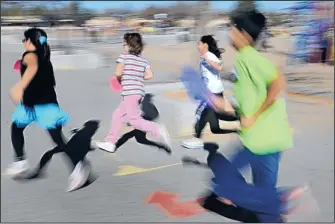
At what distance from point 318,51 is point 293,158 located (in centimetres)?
827

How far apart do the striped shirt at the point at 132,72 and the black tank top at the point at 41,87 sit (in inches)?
34.5

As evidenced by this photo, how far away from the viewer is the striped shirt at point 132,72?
481cm

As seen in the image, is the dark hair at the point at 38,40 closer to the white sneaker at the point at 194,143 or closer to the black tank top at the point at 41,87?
the black tank top at the point at 41,87

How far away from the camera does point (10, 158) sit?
4855 mm

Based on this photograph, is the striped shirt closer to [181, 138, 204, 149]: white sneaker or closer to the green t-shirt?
[181, 138, 204, 149]: white sneaker

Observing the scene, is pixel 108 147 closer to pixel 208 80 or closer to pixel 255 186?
pixel 208 80

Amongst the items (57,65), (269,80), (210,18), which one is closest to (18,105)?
(269,80)

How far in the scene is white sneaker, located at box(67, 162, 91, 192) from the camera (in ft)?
13.2

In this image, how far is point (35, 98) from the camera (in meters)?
4.07

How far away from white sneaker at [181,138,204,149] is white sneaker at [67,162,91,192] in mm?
1385

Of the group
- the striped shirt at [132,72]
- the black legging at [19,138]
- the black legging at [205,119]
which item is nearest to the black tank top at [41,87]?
the black legging at [19,138]

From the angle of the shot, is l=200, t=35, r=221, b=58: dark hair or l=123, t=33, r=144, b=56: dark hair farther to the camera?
l=200, t=35, r=221, b=58: dark hair

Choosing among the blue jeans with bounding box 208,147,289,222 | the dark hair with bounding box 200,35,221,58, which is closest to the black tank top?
the blue jeans with bounding box 208,147,289,222

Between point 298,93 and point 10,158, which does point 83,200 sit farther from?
point 298,93
